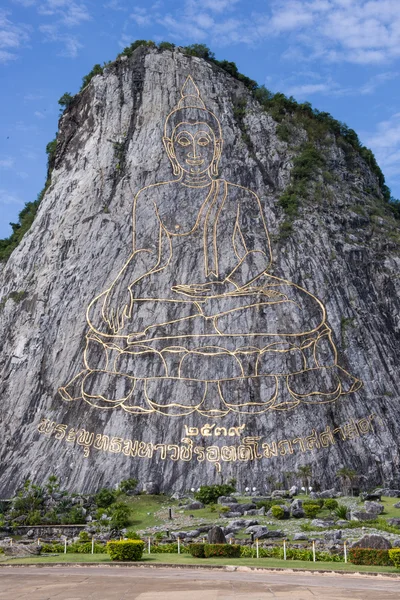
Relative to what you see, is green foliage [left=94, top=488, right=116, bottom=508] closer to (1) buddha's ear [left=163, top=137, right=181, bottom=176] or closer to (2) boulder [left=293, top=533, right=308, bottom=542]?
(2) boulder [left=293, top=533, right=308, bottom=542]

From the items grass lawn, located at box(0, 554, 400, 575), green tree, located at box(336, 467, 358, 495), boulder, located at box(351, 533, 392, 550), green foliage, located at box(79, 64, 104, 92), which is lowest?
grass lawn, located at box(0, 554, 400, 575)

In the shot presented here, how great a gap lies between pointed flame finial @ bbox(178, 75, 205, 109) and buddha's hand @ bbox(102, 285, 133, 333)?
10.6m

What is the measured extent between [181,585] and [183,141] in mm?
24392

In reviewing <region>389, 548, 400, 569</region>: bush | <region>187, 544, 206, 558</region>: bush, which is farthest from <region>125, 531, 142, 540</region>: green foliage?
<region>389, 548, 400, 569</region>: bush

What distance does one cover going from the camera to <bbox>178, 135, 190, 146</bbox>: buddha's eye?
31328mm

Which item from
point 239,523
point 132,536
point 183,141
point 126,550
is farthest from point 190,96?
point 126,550

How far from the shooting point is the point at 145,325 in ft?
86.9

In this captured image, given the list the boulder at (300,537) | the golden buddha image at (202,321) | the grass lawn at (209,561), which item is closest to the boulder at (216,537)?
the grass lawn at (209,561)

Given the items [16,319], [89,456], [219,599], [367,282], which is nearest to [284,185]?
[367,282]

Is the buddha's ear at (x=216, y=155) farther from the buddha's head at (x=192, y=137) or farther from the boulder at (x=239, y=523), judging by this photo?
the boulder at (x=239, y=523)

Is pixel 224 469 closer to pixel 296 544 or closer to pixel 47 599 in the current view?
pixel 296 544

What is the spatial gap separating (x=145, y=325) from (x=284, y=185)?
408 inches

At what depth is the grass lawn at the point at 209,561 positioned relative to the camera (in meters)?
11.9

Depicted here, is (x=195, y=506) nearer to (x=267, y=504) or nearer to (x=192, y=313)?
(x=267, y=504)
